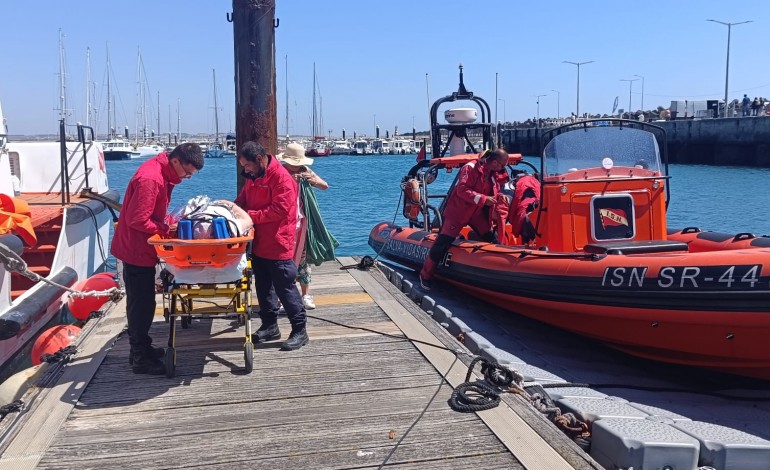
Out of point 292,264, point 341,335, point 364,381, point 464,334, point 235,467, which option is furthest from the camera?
point 464,334

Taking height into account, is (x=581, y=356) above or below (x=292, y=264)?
below

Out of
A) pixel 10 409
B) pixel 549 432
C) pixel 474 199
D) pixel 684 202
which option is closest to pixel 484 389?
pixel 549 432

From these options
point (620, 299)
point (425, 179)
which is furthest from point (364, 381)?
point (425, 179)

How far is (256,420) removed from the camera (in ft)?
12.9

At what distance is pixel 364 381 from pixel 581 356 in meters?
2.88

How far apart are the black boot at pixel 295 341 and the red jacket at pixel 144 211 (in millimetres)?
1170

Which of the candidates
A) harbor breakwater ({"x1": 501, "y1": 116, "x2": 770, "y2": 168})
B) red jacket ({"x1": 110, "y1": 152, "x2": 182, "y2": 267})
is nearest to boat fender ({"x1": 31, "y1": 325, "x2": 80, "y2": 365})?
red jacket ({"x1": 110, "y1": 152, "x2": 182, "y2": 267})

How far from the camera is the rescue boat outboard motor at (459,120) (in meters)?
10.4

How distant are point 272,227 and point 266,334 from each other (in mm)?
895

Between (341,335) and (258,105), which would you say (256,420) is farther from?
(258,105)

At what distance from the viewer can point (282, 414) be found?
4.02 metres

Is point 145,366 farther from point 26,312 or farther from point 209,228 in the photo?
point 26,312

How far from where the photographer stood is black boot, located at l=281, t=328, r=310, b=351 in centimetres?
523

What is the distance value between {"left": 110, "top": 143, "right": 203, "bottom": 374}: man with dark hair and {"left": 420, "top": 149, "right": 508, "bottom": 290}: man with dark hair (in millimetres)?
3598
